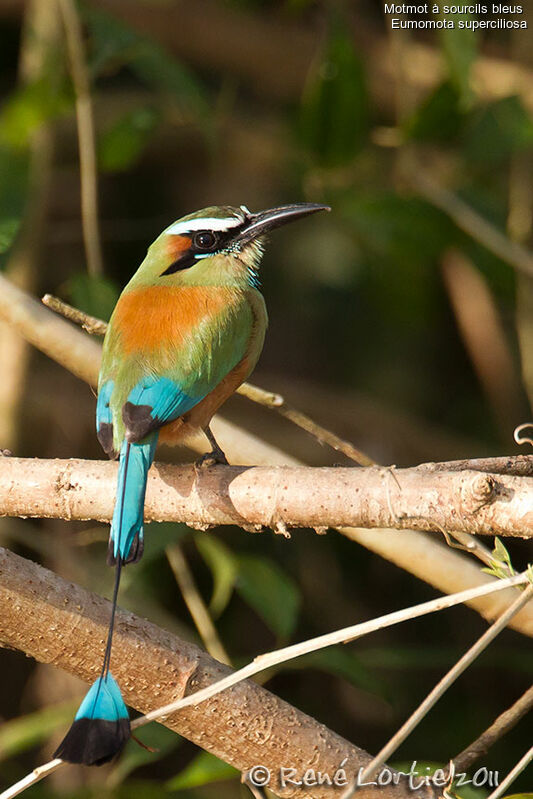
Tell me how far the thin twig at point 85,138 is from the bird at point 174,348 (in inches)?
12.1

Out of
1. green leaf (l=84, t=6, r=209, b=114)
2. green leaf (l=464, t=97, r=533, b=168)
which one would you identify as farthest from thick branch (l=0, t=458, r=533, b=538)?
green leaf (l=464, t=97, r=533, b=168)

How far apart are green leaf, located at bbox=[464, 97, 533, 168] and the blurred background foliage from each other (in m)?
0.01

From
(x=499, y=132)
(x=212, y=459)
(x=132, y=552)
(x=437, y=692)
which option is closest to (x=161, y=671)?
(x=132, y=552)

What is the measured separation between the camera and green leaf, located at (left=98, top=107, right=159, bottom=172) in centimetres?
390

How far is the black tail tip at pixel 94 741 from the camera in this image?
185cm

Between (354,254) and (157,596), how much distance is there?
7.24 ft

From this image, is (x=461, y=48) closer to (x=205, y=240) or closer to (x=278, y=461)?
(x=205, y=240)

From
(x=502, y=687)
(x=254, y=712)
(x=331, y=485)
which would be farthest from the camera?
(x=502, y=687)

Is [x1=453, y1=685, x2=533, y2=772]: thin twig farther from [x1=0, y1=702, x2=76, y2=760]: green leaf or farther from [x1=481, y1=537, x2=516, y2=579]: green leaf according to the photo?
[x1=0, y1=702, x2=76, y2=760]: green leaf

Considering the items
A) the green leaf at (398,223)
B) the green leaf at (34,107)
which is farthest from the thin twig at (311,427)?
the green leaf at (398,223)

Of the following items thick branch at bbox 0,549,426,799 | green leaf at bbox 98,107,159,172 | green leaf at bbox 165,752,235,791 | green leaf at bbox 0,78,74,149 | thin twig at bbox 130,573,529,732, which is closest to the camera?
thin twig at bbox 130,573,529,732

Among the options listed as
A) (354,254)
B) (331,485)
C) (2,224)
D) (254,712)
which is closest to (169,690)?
(254,712)

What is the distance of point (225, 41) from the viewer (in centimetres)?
537

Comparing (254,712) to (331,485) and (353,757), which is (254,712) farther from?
(331,485)
